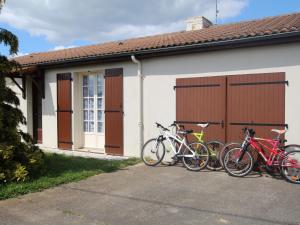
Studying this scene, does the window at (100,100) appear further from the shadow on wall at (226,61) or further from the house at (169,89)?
the shadow on wall at (226,61)

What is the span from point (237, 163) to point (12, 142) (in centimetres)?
428

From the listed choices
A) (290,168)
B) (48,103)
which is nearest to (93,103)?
(48,103)

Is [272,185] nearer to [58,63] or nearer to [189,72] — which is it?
[189,72]

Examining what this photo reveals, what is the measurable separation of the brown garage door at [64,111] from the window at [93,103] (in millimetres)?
443

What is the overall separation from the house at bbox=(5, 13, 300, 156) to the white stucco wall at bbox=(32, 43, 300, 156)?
0.8 inches

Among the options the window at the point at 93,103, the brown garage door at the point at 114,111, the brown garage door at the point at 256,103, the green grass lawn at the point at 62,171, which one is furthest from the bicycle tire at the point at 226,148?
the window at the point at 93,103

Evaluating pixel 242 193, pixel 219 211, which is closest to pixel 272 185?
pixel 242 193

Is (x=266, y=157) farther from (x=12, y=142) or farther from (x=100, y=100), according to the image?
(x=100, y=100)

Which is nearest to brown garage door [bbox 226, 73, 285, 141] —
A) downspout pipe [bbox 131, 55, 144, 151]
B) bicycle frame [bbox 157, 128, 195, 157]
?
bicycle frame [bbox 157, 128, 195, 157]

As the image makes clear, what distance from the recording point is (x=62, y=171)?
7.02 m

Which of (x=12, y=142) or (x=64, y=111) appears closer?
(x=12, y=142)

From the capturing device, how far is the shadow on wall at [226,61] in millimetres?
6785

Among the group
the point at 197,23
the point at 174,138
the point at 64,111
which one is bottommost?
the point at 174,138

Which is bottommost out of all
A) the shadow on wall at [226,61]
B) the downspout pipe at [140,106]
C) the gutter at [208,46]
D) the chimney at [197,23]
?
the downspout pipe at [140,106]
